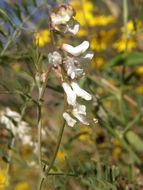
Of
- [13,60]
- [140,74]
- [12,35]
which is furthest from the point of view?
[140,74]

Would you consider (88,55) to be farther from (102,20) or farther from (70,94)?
(102,20)

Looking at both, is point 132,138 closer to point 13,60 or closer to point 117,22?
point 13,60

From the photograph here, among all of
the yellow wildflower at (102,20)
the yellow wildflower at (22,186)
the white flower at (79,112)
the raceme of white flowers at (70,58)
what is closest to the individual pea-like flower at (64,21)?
the raceme of white flowers at (70,58)

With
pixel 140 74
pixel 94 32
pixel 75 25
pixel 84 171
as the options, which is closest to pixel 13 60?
pixel 84 171

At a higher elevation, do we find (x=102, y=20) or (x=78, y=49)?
(x=102, y=20)

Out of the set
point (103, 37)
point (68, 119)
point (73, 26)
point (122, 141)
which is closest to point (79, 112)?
point (68, 119)

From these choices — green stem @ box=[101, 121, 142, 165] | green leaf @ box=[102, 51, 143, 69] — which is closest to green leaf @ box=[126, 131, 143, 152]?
green stem @ box=[101, 121, 142, 165]

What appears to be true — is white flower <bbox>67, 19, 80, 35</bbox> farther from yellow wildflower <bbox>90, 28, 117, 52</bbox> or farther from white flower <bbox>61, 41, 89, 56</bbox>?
yellow wildflower <bbox>90, 28, 117, 52</bbox>

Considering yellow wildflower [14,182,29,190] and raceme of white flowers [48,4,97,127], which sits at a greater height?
yellow wildflower [14,182,29,190]
